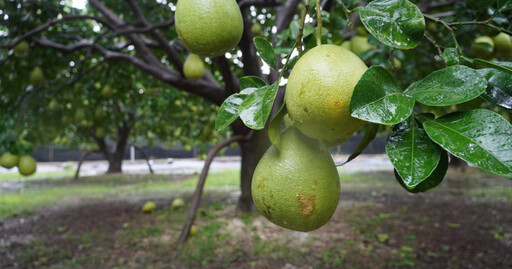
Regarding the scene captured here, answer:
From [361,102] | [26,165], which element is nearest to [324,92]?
[361,102]

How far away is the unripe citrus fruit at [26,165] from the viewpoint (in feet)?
7.63

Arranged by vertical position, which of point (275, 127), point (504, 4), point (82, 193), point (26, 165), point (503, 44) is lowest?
point (82, 193)

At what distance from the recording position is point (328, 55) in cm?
64

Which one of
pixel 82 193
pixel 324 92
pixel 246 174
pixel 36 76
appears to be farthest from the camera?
pixel 82 193

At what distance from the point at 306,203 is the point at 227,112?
9.3 inches

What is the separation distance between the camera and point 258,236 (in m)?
3.90

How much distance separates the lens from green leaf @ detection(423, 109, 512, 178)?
45 cm

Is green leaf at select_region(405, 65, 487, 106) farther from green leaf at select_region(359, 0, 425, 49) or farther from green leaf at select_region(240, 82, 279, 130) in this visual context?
green leaf at select_region(240, 82, 279, 130)

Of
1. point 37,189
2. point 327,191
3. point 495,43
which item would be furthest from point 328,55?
point 37,189

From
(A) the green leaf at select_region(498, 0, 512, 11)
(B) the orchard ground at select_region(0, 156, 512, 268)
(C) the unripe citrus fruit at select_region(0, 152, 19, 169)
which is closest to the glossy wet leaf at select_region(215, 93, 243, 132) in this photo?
(A) the green leaf at select_region(498, 0, 512, 11)

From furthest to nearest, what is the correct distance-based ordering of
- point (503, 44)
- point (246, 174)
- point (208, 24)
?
1. point (246, 174)
2. point (503, 44)
3. point (208, 24)

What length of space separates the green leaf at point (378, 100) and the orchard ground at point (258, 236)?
2.88 m

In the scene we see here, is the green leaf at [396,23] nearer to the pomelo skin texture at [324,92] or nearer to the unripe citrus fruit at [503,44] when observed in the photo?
the pomelo skin texture at [324,92]

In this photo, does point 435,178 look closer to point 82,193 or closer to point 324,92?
point 324,92
